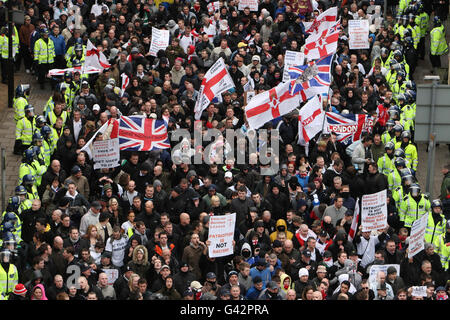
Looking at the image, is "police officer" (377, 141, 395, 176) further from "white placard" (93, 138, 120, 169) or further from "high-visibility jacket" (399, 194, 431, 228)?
"white placard" (93, 138, 120, 169)

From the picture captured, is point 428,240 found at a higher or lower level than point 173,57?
lower

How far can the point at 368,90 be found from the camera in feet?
85.0

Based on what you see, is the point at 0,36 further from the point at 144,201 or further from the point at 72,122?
the point at 144,201

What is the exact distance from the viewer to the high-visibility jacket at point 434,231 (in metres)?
20.2

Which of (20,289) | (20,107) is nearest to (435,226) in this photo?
(20,289)

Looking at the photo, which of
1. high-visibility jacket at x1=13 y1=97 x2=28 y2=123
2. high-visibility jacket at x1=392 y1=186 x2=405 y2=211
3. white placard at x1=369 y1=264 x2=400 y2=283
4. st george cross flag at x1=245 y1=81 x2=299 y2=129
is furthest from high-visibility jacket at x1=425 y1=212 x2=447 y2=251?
high-visibility jacket at x1=13 y1=97 x2=28 y2=123

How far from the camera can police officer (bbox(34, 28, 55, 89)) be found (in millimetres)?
28844

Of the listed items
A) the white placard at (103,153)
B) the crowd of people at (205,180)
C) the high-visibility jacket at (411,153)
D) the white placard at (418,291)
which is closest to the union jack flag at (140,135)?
the crowd of people at (205,180)

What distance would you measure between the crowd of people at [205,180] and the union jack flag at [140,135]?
0.28m

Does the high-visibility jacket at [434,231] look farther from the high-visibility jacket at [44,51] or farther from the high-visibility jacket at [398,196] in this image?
the high-visibility jacket at [44,51]

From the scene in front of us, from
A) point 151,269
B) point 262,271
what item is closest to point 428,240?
point 262,271

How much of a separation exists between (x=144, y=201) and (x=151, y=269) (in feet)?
7.94
